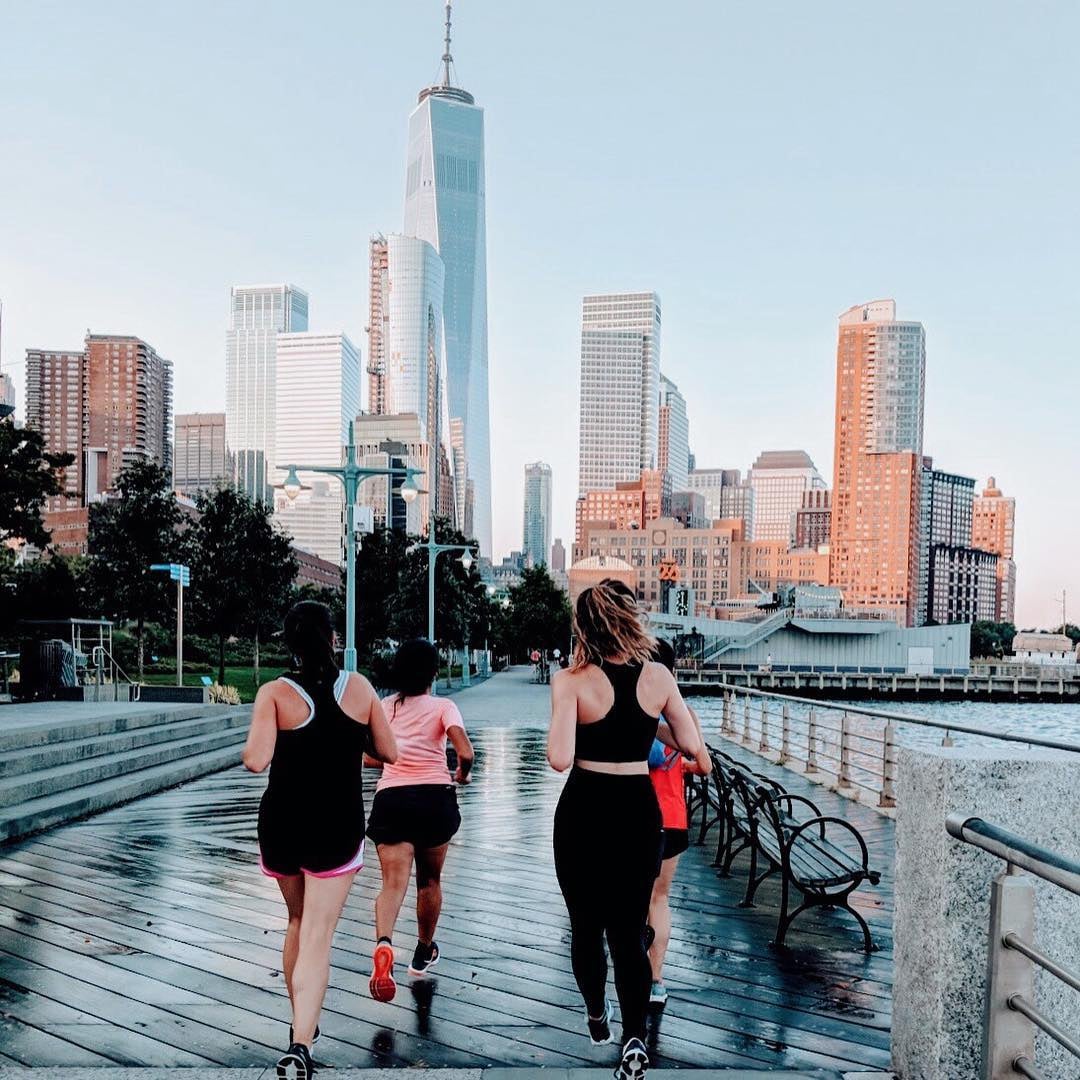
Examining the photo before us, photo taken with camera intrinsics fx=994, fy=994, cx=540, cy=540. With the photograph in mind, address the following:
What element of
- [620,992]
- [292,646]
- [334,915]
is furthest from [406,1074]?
[292,646]

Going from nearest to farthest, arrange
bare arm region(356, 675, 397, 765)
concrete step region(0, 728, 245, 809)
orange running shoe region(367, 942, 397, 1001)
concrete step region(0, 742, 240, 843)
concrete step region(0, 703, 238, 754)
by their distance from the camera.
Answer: bare arm region(356, 675, 397, 765)
orange running shoe region(367, 942, 397, 1001)
concrete step region(0, 742, 240, 843)
concrete step region(0, 728, 245, 809)
concrete step region(0, 703, 238, 754)

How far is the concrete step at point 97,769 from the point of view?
9656 mm

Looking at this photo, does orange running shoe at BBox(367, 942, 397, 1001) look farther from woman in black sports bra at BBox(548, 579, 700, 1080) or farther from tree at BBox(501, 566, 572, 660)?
tree at BBox(501, 566, 572, 660)

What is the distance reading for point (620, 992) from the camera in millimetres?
3795

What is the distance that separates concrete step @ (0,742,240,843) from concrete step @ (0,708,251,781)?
1.52ft

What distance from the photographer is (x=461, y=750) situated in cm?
503

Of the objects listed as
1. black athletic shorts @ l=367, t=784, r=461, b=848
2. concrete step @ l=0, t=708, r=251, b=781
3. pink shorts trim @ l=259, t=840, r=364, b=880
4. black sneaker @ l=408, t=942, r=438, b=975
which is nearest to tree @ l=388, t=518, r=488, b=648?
concrete step @ l=0, t=708, r=251, b=781

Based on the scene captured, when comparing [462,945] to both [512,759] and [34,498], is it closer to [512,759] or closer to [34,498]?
[512,759]

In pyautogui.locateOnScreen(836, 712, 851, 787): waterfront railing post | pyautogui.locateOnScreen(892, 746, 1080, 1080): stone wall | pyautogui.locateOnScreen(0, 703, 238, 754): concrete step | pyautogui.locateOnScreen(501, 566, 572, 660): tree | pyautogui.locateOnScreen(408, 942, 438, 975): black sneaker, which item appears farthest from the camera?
pyautogui.locateOnScreen(501, 566, 572, 660): tree

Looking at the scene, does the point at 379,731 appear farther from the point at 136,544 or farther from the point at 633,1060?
the point at 136,544

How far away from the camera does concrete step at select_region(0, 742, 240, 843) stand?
897 centimetres

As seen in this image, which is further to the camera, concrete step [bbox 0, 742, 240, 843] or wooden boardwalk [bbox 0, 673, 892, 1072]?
concrete step [bbox 0, 742, 240, 843]

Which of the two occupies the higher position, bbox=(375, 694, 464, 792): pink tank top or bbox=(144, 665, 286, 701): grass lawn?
bbox=(375, 694, 464, 792): pink tank top

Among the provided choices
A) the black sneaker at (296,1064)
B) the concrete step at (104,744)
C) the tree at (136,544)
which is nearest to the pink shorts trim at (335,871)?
the black sneaker at (296,1064)
